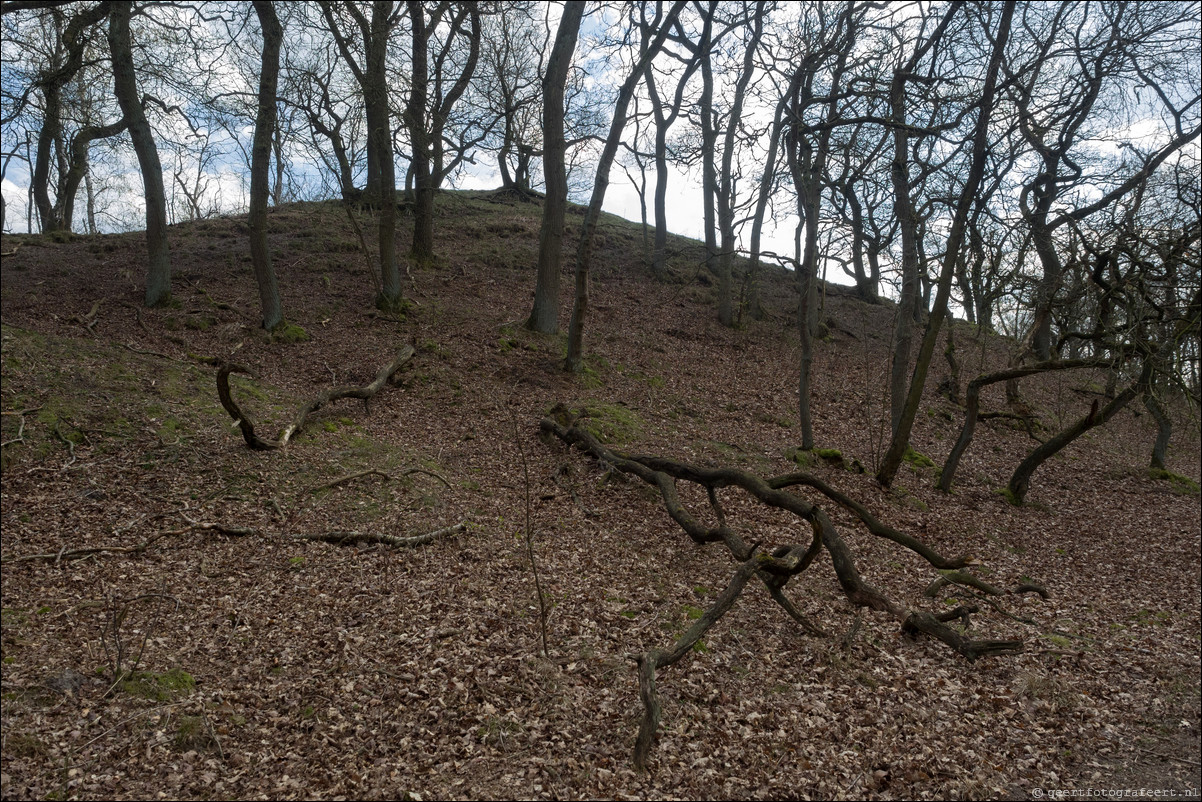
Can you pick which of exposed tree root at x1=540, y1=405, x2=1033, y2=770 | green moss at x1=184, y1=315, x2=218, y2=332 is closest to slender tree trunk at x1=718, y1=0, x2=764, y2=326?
exposed tree root at x1=540, y1=405, x2=1033, y2=770

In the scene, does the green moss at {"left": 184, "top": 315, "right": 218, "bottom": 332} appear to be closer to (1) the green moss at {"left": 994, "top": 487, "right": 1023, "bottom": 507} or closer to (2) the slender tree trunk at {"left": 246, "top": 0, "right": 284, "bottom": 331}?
(2) the slender tree trunk at {"left": 246, "top": 0, "right": 284, "bottom": 331}

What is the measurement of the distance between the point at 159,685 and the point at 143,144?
11.2m

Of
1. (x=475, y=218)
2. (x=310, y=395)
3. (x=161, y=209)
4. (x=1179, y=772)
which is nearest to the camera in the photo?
(x=1179, y=772)

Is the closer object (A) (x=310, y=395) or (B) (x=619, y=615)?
(B) (x=619, y=615)

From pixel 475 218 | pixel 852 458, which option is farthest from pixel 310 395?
pixel 475 218

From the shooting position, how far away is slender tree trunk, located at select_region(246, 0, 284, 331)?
11.6 meters

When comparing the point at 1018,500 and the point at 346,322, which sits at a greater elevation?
the point at 346,322

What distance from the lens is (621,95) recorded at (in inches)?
478

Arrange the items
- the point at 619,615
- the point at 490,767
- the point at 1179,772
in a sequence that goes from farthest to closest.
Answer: the point at 619,615
the point at 1179,772
the point at 490,767

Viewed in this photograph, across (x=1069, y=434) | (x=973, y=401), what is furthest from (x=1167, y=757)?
(x=973, y=401)

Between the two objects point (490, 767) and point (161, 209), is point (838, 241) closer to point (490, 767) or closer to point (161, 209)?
point (490, 767)

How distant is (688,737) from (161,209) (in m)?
13.4

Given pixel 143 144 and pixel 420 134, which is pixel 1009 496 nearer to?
pixel 420 134

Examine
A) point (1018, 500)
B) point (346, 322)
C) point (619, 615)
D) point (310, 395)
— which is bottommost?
point (619, 615)
